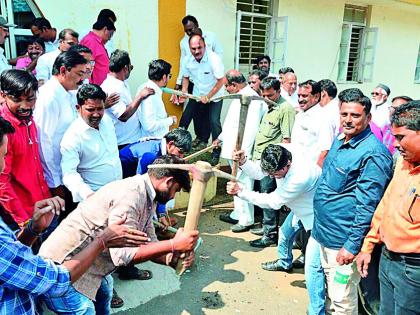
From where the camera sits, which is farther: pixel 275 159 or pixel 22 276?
pixel 275 159

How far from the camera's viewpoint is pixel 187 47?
6504 millimetres

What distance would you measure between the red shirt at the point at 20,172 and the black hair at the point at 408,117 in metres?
2.41

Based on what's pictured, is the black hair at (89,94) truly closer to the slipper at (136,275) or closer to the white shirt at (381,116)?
the slipper at (136,275)

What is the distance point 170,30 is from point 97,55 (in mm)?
1966

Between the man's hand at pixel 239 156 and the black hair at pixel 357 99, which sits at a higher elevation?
the black hair at pixel 357 99

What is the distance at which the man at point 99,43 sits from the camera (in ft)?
15.9

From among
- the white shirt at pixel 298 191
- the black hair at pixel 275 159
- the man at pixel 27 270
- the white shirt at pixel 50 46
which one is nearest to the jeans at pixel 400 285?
the white shirt at pixel 298 191

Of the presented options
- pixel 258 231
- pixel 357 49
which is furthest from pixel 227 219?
pixel 357 49

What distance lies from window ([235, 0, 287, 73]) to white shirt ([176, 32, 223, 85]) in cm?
97

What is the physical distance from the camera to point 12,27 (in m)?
5.15

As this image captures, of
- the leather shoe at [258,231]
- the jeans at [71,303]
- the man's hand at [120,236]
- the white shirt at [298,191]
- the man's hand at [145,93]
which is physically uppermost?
Result: the man's hand at [145,93]

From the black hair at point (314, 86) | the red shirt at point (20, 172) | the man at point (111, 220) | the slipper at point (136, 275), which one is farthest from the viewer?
the black hair at point (314, 86)

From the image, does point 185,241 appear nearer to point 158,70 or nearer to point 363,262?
point 363,262

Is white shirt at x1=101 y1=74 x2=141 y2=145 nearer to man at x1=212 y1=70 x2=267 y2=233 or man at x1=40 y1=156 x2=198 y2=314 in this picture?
man at x1=212 y1=70 x2=267 y2=233
